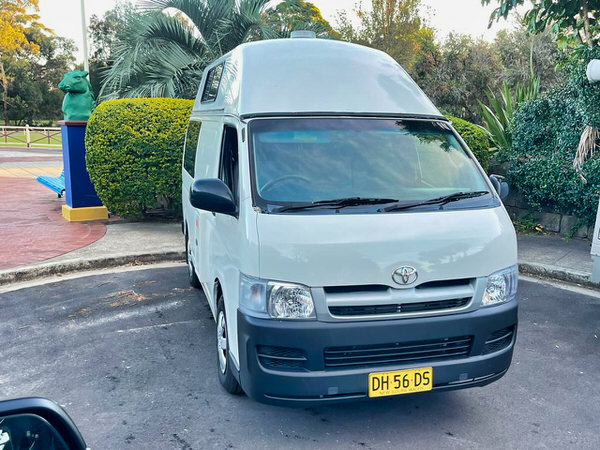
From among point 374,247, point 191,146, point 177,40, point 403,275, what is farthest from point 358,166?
point 177,40

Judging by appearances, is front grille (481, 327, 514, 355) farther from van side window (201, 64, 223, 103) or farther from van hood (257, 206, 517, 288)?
van side window (201, 64, 223, 103)

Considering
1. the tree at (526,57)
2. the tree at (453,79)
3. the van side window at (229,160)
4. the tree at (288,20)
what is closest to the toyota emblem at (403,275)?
the van side window at (229,160)

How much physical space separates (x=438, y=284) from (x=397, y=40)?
21.4 m

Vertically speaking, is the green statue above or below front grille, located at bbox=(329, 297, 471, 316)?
above

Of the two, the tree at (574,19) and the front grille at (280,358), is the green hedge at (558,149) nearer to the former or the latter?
the tree at (574,19)

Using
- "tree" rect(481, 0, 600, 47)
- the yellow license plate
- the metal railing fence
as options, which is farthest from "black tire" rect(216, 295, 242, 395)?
the metal railing fence

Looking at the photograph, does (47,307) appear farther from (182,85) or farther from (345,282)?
(182,85)

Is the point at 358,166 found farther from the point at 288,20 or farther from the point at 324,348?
the point at 288,20

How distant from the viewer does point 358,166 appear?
3717 millimetres

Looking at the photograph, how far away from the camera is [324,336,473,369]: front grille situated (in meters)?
3.13

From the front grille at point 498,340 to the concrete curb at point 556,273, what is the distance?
12.4ft

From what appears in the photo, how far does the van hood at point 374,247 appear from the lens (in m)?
3.09

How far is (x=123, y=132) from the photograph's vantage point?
8586 millimetres

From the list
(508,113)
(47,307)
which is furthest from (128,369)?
(508,113)
